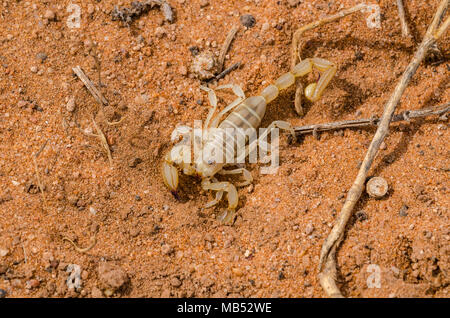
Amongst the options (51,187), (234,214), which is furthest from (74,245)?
(234,214)

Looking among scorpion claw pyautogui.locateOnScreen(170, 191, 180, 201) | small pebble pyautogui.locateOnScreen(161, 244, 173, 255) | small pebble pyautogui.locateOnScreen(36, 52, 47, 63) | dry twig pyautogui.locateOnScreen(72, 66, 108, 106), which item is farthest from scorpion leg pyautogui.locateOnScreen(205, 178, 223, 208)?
small pebble pyautogui.locateOnScreen(36, 52, 47, 63)

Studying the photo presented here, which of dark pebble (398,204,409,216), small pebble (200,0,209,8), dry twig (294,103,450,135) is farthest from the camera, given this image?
small pebble (200,0,209,8)

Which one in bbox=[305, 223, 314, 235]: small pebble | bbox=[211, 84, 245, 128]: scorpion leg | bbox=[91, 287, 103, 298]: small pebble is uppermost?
bbox=[211, 84, 245, 128]: scorpion leg

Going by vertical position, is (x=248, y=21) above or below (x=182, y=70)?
above

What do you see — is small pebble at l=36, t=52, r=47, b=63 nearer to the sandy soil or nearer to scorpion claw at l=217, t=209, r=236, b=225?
the sandy soil

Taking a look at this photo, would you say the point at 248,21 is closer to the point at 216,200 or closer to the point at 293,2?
the point at 293,2

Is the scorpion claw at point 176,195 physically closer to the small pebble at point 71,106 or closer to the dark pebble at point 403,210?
the small pebble at point 71,106

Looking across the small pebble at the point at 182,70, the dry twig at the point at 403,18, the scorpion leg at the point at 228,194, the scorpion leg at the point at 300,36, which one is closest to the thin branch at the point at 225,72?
the small pebble at the point at 182,70

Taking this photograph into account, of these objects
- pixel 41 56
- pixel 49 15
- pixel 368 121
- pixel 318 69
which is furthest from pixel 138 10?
pixel 368 121
